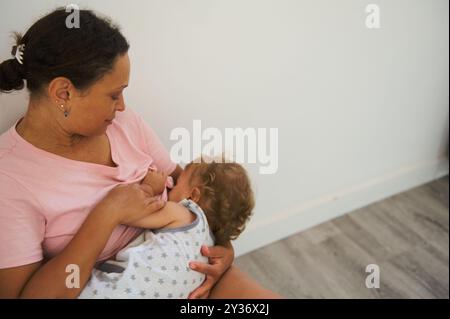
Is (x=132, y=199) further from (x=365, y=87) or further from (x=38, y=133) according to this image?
(x=365, y=87)

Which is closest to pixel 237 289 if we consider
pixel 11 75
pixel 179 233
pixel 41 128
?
pixel 179 233

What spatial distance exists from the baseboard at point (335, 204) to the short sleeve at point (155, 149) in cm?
78

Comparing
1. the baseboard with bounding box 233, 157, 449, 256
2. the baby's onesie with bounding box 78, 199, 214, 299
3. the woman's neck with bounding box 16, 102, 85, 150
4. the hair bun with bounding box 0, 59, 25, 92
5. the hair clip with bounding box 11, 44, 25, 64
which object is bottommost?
the baseboard with bounding box 233, 157, 449, 256

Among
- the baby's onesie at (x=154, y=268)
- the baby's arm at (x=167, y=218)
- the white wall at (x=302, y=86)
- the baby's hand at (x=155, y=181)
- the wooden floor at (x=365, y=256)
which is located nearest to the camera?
the baby's onesie at (x=154, y=268)

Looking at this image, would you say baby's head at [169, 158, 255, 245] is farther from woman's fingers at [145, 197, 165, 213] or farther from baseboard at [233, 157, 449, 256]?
baseboard at [233, 157, 449, 256]

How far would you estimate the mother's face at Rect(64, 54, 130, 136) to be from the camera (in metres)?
0.95

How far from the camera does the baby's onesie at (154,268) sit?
0.99 meters

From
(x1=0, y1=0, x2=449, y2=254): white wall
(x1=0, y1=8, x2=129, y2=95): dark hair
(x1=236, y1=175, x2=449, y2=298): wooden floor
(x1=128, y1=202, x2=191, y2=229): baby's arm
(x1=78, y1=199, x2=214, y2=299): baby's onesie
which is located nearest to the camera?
(x1=0, y1=8, x2=129, y2=95): dark hair

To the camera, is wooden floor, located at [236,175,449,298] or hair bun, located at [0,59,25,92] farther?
wooden floor, located at [236,175,449,298]

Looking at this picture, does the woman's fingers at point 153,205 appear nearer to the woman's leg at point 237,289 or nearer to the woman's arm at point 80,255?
the woman's arm at point 80,255

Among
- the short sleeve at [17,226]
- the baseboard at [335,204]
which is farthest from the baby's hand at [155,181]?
the baseboard at [335,204]

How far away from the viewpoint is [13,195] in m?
0.92

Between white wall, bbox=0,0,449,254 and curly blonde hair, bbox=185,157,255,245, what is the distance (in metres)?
0.29

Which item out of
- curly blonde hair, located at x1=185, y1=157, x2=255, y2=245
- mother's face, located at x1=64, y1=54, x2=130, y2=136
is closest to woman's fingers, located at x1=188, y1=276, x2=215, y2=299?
curly blonde hair, located at x1=185, y1=157, x2=255, y2=245
